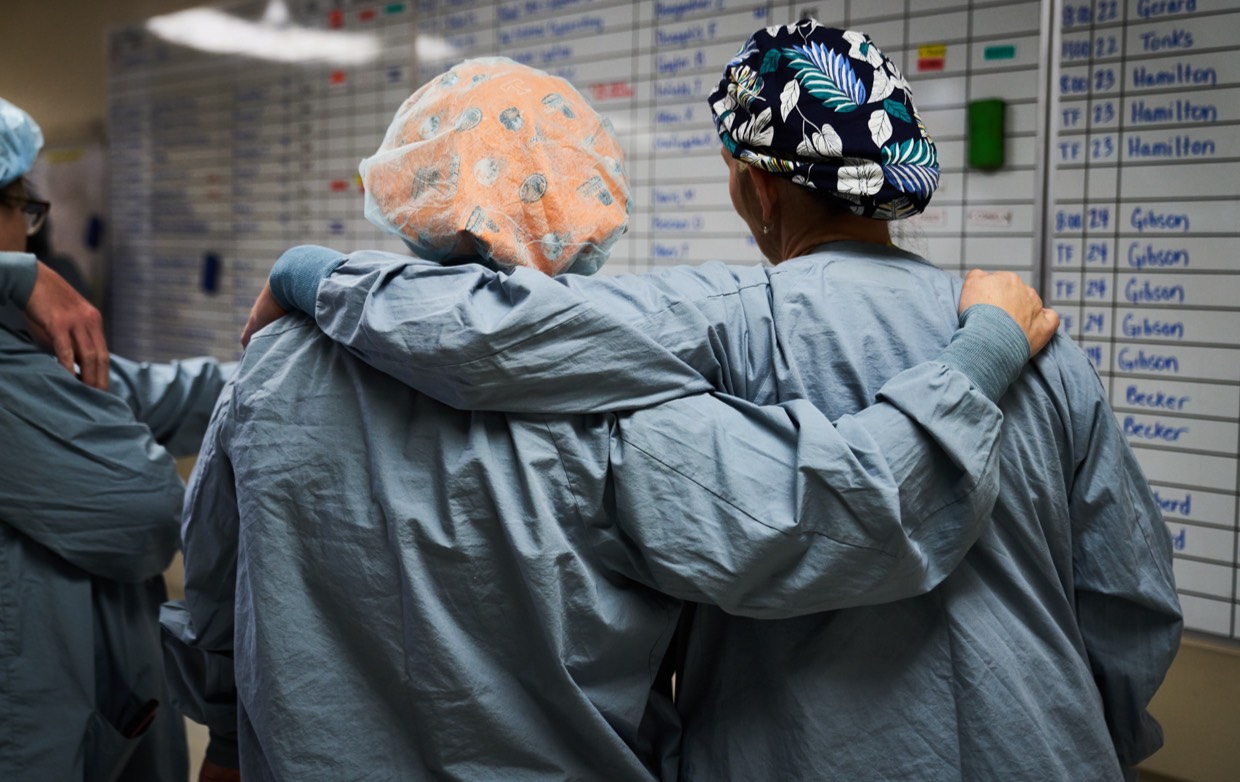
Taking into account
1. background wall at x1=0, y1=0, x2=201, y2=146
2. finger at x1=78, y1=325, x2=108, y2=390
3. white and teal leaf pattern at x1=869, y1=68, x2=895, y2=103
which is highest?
background wall at x1=0, y1=0, x2=201, y2=146

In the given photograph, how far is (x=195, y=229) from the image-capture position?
3184 millimetres

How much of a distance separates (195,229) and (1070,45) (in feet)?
8.53

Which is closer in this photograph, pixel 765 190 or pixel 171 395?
pixel 765 190

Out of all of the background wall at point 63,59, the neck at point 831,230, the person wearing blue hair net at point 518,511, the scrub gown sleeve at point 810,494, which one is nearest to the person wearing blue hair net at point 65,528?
the person wearing blue hair net at point 518,511

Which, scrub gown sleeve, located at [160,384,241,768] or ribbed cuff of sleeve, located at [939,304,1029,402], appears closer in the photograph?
ribbed cuff of sleeve, located at [939,304,1029,402]

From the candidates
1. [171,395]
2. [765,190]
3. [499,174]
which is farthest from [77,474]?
[765,190]

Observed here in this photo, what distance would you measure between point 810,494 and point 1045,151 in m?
1.05

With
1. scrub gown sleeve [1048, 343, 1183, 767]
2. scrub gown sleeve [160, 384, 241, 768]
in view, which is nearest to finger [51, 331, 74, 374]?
scrub gown sleeve [160, 384, 241, 768]

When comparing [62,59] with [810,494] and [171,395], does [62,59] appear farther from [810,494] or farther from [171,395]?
[810,494]

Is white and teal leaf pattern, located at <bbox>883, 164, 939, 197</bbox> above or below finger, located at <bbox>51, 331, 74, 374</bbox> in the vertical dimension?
above

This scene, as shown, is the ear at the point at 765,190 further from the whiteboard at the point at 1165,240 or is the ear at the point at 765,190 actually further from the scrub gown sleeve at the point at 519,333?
the whiteboard at the point at 1165,240

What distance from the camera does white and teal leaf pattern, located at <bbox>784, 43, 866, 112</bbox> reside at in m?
1.00

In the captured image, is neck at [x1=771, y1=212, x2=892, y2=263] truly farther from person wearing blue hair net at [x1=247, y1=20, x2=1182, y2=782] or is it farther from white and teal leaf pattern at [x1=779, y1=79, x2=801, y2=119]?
white and teal leaf pattern at [x1=779, y1=79, x2=801, y2=119]

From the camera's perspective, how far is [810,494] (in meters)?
0.87
